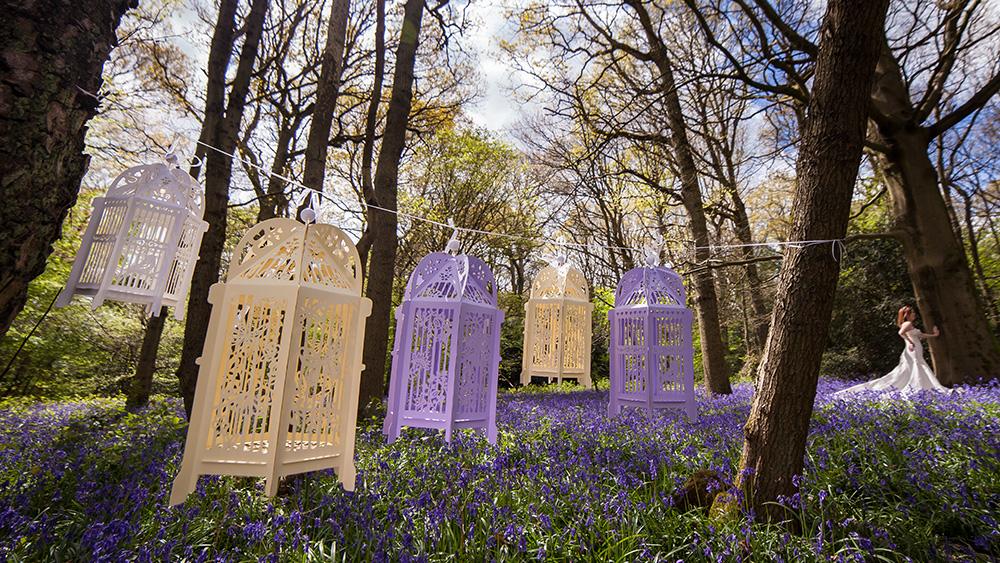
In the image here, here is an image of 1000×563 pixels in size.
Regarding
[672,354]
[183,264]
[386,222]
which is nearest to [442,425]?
[183,264]

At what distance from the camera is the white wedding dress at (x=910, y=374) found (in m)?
6.99

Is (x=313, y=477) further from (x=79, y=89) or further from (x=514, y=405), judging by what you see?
(x=514, y=405)

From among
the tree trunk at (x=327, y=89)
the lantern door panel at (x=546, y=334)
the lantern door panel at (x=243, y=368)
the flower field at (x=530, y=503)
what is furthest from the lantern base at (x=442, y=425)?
the tree trunk at (x=327, y=89)

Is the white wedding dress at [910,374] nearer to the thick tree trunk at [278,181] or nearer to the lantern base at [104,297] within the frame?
the lantern base at [104,297]

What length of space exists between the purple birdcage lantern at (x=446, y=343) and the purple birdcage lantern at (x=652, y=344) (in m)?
1.95

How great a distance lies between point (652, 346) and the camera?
5355 millimetres

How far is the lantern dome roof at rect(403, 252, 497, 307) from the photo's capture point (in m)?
4.24

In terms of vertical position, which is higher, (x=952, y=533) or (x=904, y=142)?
(x=904, y=142)

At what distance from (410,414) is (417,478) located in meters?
0.93

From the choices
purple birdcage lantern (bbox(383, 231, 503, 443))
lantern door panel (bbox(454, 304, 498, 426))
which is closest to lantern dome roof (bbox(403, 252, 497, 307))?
purple birdcage lantern (bbox(383, 231, 503, 443))

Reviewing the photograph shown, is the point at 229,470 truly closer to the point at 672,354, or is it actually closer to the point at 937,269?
the point at 672,354

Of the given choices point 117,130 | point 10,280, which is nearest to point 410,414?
point 10,280

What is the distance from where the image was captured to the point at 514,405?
23.8 ft

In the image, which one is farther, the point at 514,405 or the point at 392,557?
the point at 514,405
